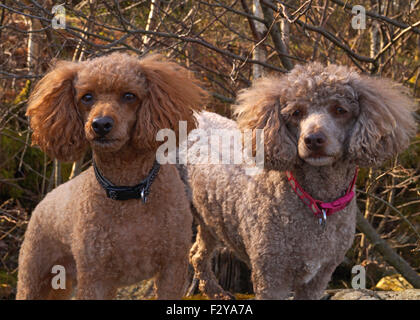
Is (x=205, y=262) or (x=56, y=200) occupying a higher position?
(x=56, y=200)

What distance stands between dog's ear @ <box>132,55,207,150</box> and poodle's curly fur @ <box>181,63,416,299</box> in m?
0.41

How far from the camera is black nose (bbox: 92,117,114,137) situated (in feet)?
8.38

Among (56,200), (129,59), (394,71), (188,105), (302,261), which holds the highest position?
(394,71)

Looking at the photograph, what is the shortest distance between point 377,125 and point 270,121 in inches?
21.3

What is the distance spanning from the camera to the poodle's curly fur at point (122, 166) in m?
2.74

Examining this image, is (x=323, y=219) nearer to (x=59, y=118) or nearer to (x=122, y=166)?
(x=122, y=166)

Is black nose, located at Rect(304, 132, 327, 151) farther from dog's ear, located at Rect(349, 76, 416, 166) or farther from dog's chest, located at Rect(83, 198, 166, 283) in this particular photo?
dog's chest, located at Rect(83, 198, 166, 283)

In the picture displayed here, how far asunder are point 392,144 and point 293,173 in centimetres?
52

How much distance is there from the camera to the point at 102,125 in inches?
101

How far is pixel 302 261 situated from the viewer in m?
3.03
